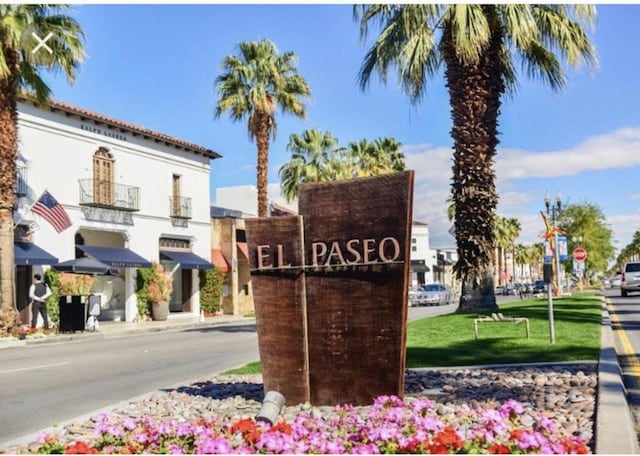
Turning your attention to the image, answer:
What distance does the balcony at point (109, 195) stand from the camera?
27.3m

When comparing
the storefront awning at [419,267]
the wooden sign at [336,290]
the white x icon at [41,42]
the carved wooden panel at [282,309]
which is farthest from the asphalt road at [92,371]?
the storefront awning at [419,267]

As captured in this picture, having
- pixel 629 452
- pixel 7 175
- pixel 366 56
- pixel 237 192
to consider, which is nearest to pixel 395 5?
pixel 366 56

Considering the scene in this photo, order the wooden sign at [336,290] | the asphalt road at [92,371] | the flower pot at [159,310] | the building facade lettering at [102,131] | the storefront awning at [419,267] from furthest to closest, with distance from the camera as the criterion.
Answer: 1. the storefront awning at [419,267]
2. the flower pot at [159,310]
3. the building facade lettering at [102,131]
4. the asphalt road at [92,371]
5. the wooden sign at [336,290]

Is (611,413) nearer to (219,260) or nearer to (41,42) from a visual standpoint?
(41,42)

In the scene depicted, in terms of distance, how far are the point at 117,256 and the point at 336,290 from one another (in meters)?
22.7

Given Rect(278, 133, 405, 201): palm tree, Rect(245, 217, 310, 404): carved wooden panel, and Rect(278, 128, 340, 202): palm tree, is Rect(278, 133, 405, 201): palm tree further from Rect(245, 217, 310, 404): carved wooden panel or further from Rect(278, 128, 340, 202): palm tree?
Rect(245, 217, 310, 404): carved wooden panel

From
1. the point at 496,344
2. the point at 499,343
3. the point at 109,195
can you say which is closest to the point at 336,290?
the point at 496,344

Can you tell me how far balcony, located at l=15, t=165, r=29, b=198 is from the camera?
23.8m

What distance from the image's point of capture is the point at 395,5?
20.4 m

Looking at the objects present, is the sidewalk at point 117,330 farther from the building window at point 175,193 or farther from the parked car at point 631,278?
the parked car at point 631,278

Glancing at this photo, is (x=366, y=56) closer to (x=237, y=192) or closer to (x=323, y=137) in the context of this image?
(x=323, y=137)

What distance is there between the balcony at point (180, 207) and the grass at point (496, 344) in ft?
61.9

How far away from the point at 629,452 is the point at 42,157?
24.0 metres

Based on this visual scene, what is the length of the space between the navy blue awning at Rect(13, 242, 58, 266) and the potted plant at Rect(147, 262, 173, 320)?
6.22 meters
